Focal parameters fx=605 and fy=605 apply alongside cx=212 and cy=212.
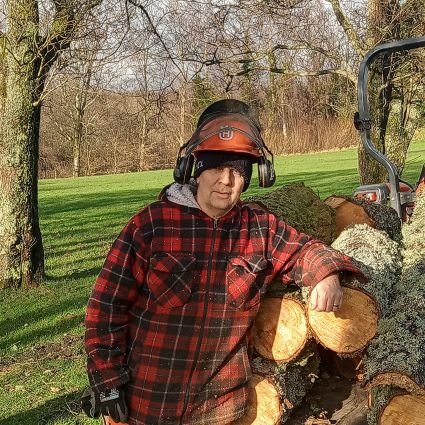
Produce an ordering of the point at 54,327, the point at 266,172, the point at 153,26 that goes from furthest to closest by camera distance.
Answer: the point at 153,26
the point at 54,327
the point at 266,172

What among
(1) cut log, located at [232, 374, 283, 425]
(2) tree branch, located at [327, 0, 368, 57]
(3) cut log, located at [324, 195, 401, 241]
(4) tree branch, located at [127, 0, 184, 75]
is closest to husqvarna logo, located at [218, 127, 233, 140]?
(1) cut log, located at [232, 374, 283, 425]

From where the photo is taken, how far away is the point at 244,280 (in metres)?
2.49

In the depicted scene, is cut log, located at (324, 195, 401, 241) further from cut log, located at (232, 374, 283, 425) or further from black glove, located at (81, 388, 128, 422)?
black glove, located at (81, 388, 128, 422)

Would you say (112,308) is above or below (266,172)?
below

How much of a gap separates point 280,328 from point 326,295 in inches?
22.7

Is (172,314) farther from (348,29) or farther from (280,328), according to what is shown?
(348,29)

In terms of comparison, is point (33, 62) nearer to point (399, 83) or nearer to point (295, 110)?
point (399, 83)

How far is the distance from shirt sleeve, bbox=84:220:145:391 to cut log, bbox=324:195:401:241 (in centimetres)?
221

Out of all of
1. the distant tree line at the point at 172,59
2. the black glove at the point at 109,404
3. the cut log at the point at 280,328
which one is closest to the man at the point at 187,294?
the black glove at the point at 109,404

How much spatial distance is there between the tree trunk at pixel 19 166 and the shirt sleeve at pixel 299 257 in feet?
16.1

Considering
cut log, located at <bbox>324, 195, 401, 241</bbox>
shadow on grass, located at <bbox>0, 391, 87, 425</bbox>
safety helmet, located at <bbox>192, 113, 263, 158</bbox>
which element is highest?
safety helmet, located at <bbox>192, 113, 263, 158</bbox>

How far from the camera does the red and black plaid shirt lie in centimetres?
238

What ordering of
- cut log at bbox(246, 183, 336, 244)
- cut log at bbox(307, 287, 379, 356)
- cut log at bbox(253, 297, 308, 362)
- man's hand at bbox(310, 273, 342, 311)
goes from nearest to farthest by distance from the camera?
man's hand at bbox(310, 273, 342, 311) → cut log at bbox(307, 287, 379, 356) → cut log at bbox(253, 297, 308, 362) → cut log at bbox(246, 183, 336, 244)

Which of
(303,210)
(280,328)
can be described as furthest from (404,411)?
(303,210)
